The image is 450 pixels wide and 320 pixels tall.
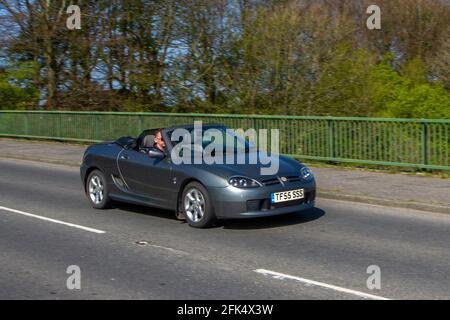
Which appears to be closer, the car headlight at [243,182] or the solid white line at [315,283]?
the solid white line at [315,283]

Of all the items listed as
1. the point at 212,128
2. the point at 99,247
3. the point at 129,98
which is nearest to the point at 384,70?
the point at 129,98

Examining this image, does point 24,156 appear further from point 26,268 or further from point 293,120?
point 26,268

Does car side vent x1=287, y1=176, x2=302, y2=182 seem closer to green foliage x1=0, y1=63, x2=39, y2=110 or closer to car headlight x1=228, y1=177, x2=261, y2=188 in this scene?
car headlight x1=228, y1=177, x2=261, y2=188

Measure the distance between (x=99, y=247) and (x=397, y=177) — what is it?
7483 mm

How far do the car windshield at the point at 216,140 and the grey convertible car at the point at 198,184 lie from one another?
0.14ft

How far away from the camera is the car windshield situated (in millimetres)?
9609

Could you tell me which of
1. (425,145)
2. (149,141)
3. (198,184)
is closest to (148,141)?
(149,141)

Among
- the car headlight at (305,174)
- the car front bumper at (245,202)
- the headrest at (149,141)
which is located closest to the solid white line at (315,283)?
the car front bumper at (245,202)

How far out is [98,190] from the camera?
1086 cm

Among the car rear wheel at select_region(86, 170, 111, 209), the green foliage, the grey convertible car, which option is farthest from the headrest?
the green foliage

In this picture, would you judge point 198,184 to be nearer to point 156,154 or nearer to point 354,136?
point 156,154

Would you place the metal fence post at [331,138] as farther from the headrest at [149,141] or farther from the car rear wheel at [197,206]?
the car rear wheel at [197,206]

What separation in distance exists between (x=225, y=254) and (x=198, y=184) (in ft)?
5.38

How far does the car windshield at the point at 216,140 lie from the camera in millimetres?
9609
